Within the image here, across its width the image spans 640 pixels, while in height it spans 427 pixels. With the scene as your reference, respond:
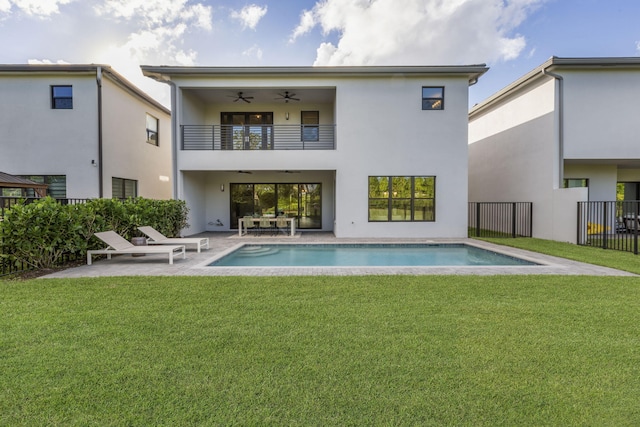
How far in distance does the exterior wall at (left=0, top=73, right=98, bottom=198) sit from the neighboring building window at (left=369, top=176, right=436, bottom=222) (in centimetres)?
1131

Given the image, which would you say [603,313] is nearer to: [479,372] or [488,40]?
[479,372]

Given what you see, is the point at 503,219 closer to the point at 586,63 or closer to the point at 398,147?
the point at 398,147

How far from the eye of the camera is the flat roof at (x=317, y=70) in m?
12.0

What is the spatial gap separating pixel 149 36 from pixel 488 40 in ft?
60.7

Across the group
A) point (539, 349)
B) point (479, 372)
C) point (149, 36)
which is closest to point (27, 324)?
point (479, 372)

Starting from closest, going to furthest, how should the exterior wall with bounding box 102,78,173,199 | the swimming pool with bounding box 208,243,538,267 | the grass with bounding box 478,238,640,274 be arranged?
1. the grass with bounding box 478,238,640,274
2. the swimming pool with bounding box 208,243,538,267
3. the exterior wall with bounding box 102,78,173,199

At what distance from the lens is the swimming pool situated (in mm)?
8453

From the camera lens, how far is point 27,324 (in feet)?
12.3

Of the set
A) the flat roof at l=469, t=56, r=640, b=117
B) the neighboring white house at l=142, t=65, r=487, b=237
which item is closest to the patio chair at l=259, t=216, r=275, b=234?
the neighboring white house at l=142, t=65, r=487, b=237

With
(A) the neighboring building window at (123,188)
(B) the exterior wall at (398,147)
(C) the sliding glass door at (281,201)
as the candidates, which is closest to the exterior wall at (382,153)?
(B) the exterior wall at (398,147)

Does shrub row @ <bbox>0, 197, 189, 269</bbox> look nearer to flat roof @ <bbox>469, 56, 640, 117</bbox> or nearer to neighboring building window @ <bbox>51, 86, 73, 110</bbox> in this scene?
neighboring building window @ <bbox>51, 86, 73, 110</bbox>

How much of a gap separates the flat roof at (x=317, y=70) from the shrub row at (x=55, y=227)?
5825 mm


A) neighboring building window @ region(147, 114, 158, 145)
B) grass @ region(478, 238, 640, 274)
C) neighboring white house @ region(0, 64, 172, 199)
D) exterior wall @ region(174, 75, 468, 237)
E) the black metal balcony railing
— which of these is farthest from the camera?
neighboring building window @ region(147, 114, 158, 145)

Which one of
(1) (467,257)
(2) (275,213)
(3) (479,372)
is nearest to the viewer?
(3) (479,372)
